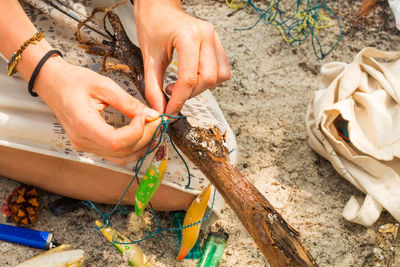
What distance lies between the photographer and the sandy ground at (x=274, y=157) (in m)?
1.32

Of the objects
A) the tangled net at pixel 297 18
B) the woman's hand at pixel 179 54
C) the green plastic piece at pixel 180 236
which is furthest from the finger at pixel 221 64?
the tangled net at pixel 297 18

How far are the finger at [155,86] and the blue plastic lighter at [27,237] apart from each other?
0.60 meters

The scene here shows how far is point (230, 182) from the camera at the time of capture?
40.3 inches

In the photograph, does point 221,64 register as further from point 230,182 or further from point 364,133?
point 364,133

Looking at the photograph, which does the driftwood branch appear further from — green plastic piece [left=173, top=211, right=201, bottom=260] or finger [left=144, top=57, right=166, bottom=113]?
green plastic piece [left=173, top=211, right=201, bottom=260]

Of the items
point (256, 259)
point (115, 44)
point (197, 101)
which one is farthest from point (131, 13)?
point (256, 259)

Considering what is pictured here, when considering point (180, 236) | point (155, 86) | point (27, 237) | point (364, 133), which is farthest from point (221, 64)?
point (27, 237)

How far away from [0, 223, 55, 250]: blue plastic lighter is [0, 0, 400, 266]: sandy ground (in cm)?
3

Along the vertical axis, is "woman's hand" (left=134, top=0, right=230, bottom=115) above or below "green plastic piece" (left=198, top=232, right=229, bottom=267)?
above

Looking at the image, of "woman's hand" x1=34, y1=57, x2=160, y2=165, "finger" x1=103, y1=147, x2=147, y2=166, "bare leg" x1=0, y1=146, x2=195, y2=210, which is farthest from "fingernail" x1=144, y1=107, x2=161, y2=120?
"bare leg" x1=0, y1=146, x2=195, y2=210

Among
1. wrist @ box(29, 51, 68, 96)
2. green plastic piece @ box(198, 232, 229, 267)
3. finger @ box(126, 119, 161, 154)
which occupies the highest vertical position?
wrist @ box(29, 51, 68, 96)

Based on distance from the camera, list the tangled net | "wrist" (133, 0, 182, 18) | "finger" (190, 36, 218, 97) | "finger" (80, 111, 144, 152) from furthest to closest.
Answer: the tangled net → "wrist" (133, 0, 182, 18) → "finger" (190, 36, 218, 97) → "finger" (80, 111, 144, 152)

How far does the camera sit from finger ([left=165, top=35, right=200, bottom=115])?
964mm

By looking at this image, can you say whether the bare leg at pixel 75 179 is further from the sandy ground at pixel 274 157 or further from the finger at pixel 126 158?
the finger at pixel 126 158
